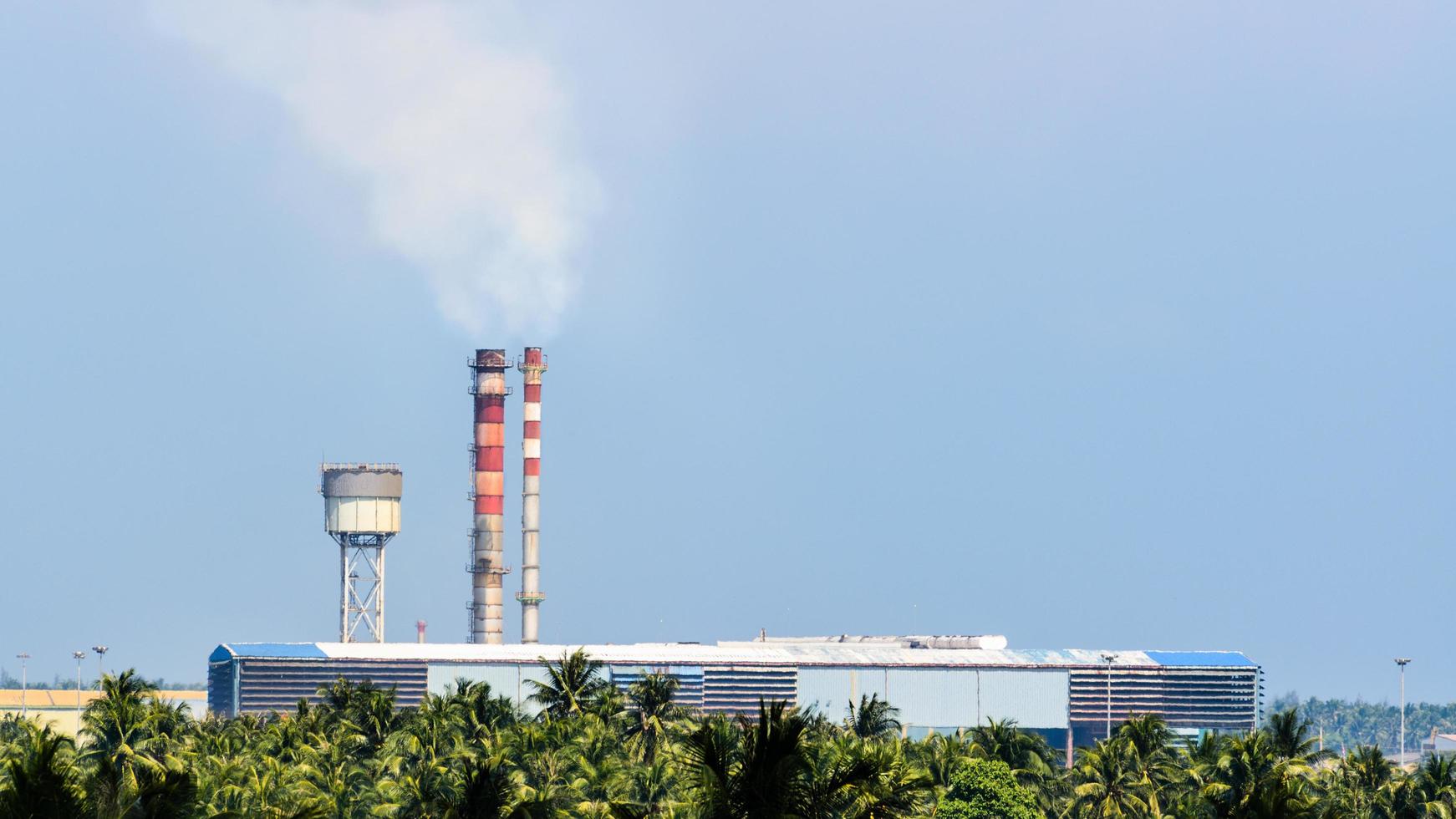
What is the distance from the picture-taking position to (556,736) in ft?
347

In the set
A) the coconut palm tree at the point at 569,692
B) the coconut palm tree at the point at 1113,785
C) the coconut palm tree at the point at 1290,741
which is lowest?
the coconut palm tree at the point at 1113,785

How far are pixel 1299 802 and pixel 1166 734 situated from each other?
62.5 meters

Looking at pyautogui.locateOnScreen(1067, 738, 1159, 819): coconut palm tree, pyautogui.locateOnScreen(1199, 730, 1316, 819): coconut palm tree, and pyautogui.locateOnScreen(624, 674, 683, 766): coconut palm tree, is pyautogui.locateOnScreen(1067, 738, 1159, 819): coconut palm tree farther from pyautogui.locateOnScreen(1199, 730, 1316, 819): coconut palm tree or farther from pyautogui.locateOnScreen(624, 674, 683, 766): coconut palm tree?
pyautogui.locateOnScreen(624, 674, 683, 766): coconut palm tree

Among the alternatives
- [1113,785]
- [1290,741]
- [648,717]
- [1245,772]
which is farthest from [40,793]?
[648,717]

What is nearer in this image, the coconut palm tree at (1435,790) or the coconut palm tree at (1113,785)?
the coconut palm tree at (1435,790)

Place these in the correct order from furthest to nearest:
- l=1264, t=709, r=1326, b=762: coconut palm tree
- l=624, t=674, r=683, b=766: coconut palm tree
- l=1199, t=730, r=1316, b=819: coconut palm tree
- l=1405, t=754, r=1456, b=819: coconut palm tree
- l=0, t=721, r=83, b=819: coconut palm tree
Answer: l=624, t=674, r=683, b=766: coconut palm tree < l=1264, t=709, r=1326, b=762: coconut palm tree < l=1405, t=754, r=1456, b=819: coconut palm tree < l=1199, t=730, r=1316, b=819: coconut palm tree < l=0, t=721, r=83, b=819: coconut palm tree

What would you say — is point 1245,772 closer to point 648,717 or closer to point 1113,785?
point 1113,785

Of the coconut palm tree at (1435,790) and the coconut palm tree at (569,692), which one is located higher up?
the coconut palm tree at (569,692)

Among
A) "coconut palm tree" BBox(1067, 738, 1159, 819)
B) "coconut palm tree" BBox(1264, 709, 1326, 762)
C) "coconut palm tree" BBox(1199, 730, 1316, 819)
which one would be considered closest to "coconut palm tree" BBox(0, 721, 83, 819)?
"coconut palm tree" BBox(1199, 730, 1316, 819)

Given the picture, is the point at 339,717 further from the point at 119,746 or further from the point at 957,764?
the point at 957,764

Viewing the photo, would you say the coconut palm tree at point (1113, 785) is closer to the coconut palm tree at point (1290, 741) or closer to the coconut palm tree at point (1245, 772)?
the coconut palm tree at point (1290, 741)

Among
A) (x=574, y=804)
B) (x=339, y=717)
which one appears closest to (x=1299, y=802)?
(x=574, y=804)

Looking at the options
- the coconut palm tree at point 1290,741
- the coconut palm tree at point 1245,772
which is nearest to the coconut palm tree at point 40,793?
the coconut palm tree at point 1245,772

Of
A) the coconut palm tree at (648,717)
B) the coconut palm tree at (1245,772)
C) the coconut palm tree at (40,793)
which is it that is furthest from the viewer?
the coconut palm tree at (648,717)
